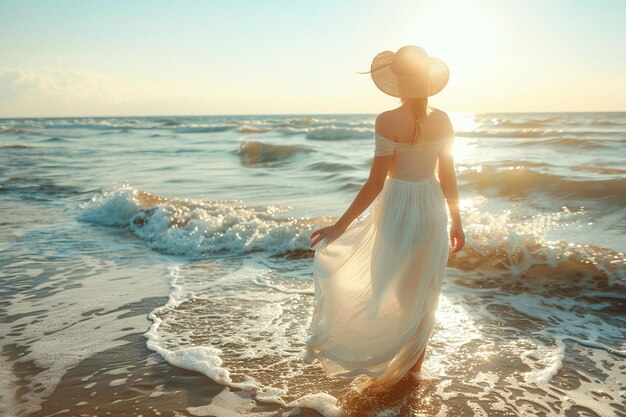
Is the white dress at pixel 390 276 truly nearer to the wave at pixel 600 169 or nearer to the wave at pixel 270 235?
the wave at pixel 270 235

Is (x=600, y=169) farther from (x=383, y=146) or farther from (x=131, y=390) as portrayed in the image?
(x=131, y=390)

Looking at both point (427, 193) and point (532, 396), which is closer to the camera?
point (427, 193)

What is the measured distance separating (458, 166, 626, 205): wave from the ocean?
0.06 m

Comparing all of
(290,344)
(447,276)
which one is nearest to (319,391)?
(290,344)

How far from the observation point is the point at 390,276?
3.31m

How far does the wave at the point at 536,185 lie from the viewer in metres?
10.0

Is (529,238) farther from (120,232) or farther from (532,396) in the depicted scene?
(120,232)

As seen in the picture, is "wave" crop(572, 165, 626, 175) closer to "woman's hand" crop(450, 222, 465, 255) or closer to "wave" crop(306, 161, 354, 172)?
"wave" crop(306, 161, 354, 172)

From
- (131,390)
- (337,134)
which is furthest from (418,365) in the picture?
(337,134)

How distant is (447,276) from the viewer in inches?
253

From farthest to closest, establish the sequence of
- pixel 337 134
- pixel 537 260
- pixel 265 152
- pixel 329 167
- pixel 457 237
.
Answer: pixel 337 134 → pixel 265 152 → pixel 329 167 → pixel 537 260 → pixel 457 237

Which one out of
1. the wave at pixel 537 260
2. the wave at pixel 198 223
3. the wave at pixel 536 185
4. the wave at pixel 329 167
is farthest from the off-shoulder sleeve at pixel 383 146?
the wave at pixel 329 167

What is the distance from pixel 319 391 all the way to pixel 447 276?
327 centimetres

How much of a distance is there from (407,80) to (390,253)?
107 centimetres
